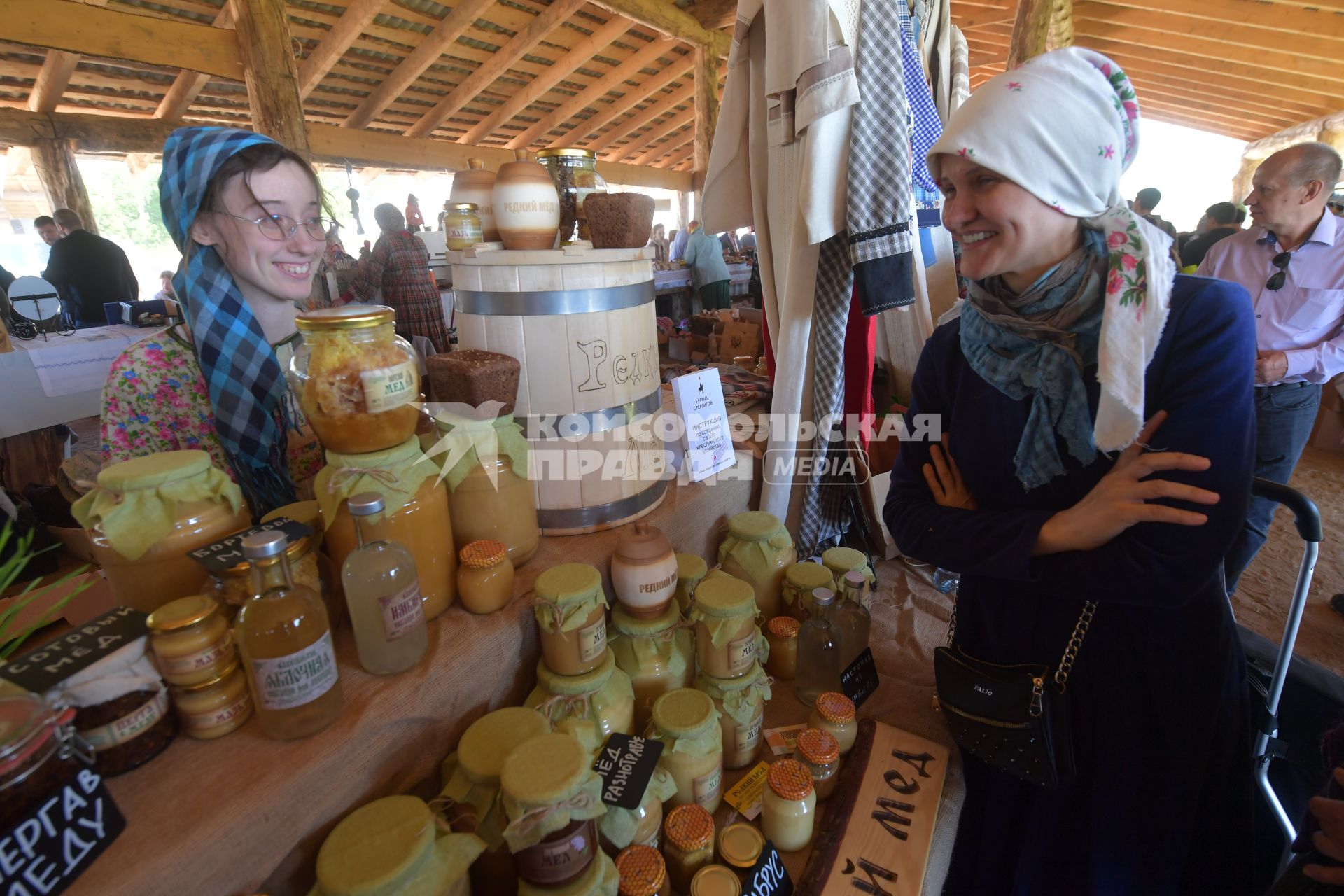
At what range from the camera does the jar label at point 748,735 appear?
47.3 inches

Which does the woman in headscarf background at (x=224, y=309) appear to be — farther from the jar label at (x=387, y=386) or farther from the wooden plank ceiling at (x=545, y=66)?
the wooden plank ceiling at (x=545, y=66)

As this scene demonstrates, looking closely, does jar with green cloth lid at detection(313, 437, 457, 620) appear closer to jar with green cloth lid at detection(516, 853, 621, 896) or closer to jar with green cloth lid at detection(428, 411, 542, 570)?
jar with green cloth lid at detection(428, 411, 542, 570)

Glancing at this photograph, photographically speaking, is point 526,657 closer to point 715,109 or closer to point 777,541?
point 777,541

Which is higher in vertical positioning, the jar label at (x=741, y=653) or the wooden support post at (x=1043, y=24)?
the wooden support post at (x=1043, y=24)

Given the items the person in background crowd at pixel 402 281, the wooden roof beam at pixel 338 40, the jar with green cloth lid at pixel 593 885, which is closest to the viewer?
the jar with green cloth lid at pixel 593 885

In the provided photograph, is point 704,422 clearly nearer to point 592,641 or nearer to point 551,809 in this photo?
point 592,641

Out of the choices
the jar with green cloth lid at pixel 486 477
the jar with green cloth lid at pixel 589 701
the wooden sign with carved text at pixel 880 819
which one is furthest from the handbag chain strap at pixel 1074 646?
the jar with green cloth lid at pixel 486 477

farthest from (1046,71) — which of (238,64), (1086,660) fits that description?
(238,64)

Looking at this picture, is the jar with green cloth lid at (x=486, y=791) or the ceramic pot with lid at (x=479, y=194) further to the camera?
the ceramic pot with lid at (x=479, y=194)

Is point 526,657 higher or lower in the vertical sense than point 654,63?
lower

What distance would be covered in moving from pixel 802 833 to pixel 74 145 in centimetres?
819

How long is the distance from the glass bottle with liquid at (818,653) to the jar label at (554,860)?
0.72 metres

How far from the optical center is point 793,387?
1.92 m

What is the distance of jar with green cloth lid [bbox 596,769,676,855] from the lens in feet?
3.01
